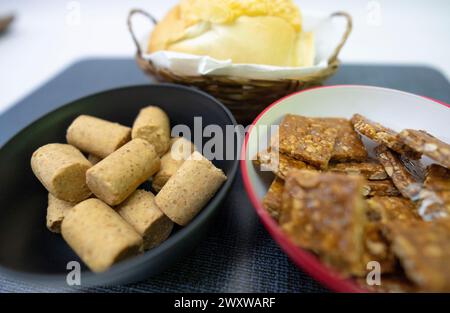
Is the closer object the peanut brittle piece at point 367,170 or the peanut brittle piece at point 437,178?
the peanut brittle piece at point 437,178

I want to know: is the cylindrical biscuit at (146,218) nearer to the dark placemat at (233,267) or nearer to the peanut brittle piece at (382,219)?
the dark placemat at (233,267)

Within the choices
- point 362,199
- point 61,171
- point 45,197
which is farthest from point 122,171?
point 362,199

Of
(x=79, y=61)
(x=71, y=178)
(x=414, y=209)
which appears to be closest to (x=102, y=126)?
(x=71, y=178)

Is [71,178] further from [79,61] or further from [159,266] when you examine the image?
[79,61]

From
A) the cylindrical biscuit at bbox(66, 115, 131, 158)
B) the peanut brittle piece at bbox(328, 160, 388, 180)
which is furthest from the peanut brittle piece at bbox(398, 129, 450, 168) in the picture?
the cylindrical biscuit at bbox(66, 115, 131, 158)

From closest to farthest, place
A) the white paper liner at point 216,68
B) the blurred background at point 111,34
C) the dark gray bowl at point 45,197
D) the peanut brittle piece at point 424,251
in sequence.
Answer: the peanut brittle piece at point 424,251
the dark gray bowl at point 45,197
the white paper liner at point 216,68
the blurred background at point 111,34

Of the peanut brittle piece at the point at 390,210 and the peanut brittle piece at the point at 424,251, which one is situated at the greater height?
the peanut brittle piece at the point at 424,251

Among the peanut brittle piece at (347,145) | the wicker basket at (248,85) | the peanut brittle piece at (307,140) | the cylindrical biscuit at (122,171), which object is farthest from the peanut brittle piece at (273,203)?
the wicker basket at (248,85)

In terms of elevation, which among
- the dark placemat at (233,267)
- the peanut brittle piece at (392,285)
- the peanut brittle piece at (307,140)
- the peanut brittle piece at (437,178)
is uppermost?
the peanut brittle piece at (307,140)
